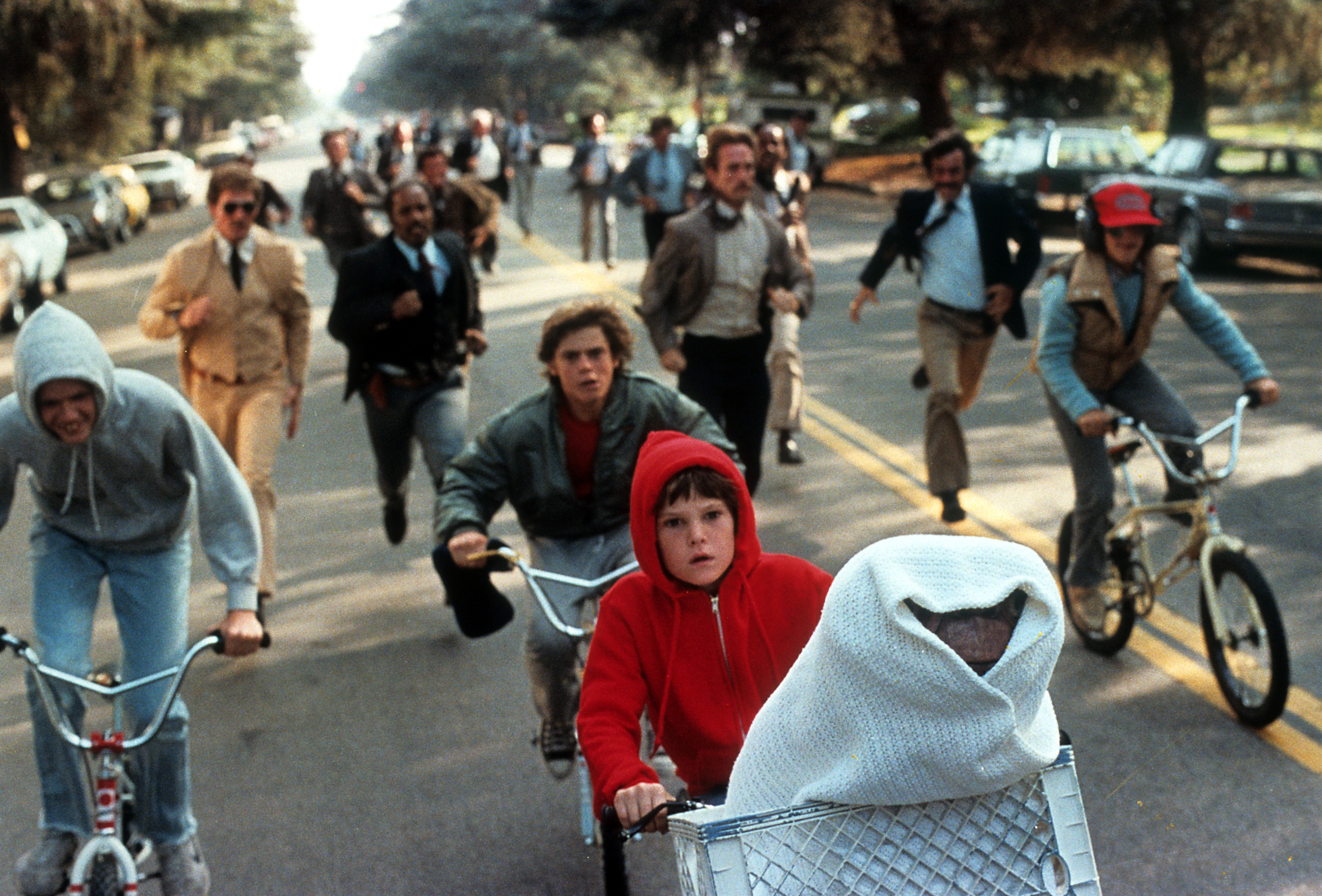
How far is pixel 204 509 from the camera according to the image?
4.39 meters

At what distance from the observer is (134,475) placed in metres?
4.43

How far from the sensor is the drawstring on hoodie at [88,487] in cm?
429

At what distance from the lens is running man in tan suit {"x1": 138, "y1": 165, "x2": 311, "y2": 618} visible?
7125mm

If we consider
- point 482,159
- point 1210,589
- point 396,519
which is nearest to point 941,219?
point 1210,589

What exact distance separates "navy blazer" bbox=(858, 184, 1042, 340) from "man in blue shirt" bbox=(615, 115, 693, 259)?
7.89 meters

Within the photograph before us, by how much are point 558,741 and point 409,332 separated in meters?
2.88

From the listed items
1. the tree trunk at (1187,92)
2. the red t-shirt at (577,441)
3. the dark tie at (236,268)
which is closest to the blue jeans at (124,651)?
the red t-shirt at (577,441)

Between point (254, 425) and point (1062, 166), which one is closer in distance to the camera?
point (254, 425)

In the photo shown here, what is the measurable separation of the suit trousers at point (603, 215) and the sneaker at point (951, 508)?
12481 mm

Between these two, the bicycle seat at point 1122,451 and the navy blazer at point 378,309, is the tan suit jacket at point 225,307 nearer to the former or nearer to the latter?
the navy blazer at point 378,309

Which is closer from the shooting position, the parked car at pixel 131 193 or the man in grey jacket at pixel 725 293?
the man in grey jacket at pixel 725 293

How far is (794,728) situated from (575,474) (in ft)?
9.00

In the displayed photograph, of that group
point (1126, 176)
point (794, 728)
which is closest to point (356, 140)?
point (1126, 176)

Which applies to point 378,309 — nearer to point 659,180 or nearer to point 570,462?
point 570,462
